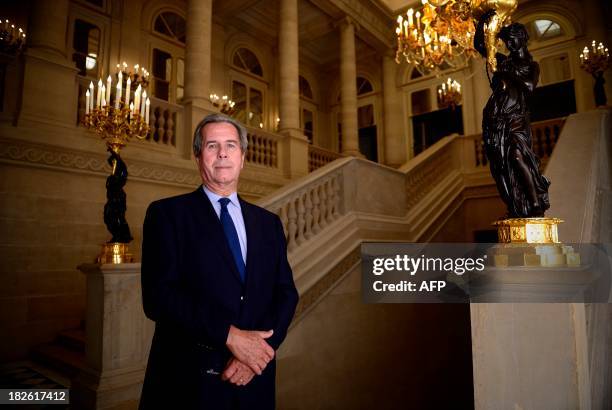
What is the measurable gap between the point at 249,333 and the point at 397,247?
16.3 feet

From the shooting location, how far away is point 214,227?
1494mm

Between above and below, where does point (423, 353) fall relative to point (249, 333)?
below

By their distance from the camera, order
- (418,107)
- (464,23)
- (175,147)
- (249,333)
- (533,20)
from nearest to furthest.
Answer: (249,333) < (464,23) < (175,147) < (533,20) < (418,107)

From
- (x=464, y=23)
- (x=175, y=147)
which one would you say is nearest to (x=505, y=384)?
(x=464, y=23)

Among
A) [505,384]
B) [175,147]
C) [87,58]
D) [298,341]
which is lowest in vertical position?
[298,341]

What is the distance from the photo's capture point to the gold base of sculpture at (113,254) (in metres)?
3.46

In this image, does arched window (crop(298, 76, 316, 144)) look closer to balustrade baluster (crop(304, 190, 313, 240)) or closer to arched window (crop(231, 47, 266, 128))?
arched window (crop(231, 47, 266, 128))

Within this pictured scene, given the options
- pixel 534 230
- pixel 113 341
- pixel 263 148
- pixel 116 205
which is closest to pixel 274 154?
pixel 263 148

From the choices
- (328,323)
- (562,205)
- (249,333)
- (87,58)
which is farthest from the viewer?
(87,58)

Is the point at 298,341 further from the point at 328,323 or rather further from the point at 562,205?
the point at 562,205

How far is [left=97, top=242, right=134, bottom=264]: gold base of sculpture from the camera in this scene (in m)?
3.46

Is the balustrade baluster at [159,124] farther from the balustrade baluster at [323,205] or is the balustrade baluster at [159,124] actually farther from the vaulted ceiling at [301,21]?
the vaulted ceiling at [301,21]

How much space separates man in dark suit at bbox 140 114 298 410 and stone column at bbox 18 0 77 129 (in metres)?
5.10

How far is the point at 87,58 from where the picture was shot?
8734mm
